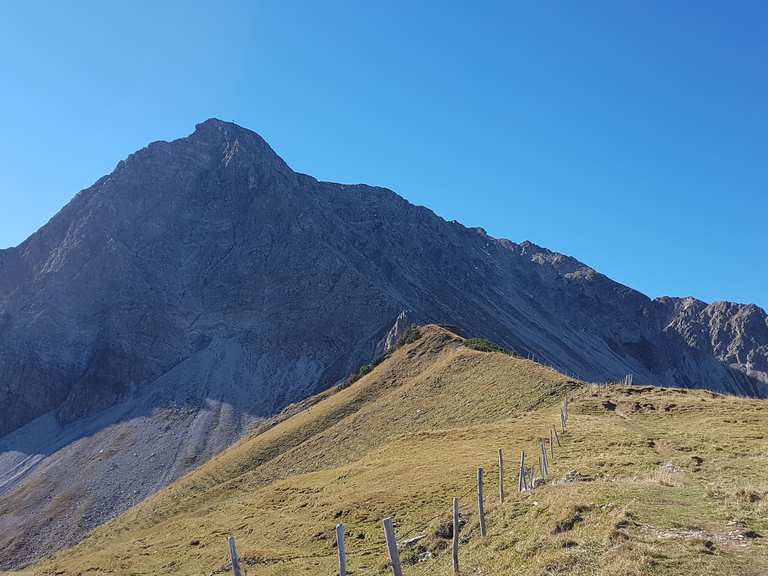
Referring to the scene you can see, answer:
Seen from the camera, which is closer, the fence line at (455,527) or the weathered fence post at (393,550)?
the weathered fence post at (393,550)

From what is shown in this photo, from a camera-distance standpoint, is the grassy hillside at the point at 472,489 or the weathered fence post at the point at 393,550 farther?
the grassy hillside at the point at 472,489

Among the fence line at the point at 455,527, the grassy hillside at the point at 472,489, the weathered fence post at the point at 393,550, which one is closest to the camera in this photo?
the weathered fence post at the point at 393,550

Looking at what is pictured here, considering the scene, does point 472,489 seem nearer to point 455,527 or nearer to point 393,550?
point 455,527

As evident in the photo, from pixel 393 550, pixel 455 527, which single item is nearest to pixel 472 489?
pixel 455 527

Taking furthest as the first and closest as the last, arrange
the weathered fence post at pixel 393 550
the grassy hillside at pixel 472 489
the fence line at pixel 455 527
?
1. the grassy hillside at pixel 472 489
2. the fence line at pixel 455 527
3. the weathered fence post at pixel 393 550

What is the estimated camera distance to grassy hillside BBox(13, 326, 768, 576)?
1717cm

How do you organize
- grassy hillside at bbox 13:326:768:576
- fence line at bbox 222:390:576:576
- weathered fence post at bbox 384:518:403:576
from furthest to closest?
grassy hillside at bbox 13:326:768:576 → fence line at bbox 222:390:576:576 → weathered fence post at bbox 384:518:403:576

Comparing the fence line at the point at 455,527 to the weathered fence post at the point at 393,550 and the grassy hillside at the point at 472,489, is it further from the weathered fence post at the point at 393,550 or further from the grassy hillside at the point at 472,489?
the grassy hillside at the point at 472,489

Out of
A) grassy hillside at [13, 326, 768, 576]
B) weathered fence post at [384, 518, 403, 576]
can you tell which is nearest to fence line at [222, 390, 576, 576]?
weathered fence post at [384, 518, 403, 576]

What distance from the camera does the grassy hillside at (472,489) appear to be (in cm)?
1717

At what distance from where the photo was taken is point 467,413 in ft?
198

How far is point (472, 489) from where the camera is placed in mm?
30812

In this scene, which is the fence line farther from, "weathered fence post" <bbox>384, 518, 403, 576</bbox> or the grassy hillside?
the grassy hillside

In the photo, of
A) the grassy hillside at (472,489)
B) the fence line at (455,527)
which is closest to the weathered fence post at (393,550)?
the fence line at (455,527)
